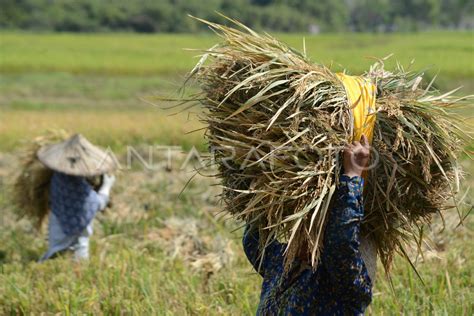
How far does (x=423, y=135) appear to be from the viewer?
2.43m

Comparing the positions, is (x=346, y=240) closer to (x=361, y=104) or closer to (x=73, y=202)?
(x=361, y=104)

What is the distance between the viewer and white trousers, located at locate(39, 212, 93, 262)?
542 cm

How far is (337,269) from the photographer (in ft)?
7.75

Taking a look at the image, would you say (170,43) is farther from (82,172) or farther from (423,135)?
(423,135)

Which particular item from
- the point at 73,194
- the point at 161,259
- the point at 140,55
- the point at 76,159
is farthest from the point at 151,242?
the point at 140,55

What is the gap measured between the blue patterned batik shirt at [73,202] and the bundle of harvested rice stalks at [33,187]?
0.83 feet

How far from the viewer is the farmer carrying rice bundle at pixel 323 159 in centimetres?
233

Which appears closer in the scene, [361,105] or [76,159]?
[361,105]

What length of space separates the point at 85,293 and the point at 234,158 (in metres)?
2.05

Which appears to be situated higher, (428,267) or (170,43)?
(428,267)

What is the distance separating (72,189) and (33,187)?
457mm

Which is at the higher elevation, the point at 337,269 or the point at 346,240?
the point at 346,240

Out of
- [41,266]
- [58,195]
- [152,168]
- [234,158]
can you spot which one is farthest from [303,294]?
[152,168]

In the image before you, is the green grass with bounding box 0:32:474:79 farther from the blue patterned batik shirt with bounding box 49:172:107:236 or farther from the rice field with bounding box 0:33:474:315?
the blue patterned batik shirt with bounding box 49:172:107:236
